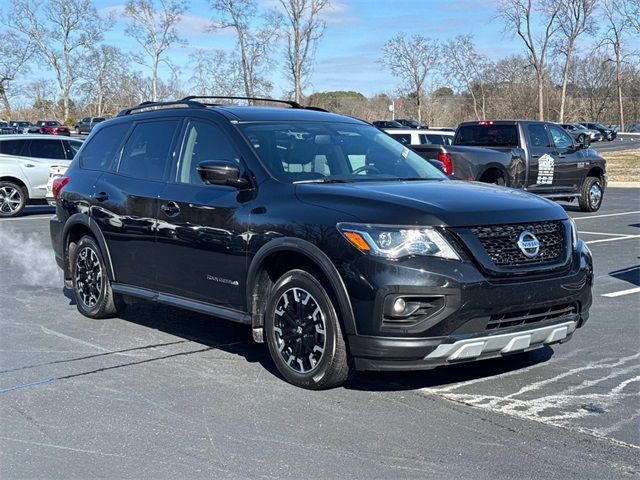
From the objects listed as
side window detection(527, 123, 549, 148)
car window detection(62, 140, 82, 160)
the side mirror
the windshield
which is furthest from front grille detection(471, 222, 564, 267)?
car window detection(62, 140, 82, 160)

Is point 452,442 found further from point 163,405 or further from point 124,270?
point 124,270

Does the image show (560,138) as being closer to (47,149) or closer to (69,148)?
(69,148)

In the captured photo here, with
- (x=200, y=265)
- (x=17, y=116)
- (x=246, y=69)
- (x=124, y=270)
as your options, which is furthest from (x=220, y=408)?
(x=17, y=116)

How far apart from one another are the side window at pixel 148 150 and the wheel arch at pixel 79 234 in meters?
0.59

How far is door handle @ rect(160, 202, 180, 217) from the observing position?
21.0 feet

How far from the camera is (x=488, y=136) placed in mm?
17016

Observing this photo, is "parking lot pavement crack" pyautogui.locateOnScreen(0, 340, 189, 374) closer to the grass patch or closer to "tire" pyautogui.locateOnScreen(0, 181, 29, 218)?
"tire" pyautogui.locateOnScreen(0, 181, 29, 218)

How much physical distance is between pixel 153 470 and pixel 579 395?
2.72m

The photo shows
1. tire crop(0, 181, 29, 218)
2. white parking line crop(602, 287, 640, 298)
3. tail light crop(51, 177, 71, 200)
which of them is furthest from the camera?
tire crop(0, 181, 29, 218)

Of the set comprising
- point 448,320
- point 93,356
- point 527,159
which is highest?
point 527,159

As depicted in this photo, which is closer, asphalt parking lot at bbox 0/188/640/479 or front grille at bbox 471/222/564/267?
asphalt parking lot at bbox 0/188/640/479

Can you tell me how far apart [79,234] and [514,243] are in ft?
14.5

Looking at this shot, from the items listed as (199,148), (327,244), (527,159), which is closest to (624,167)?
(527,159)

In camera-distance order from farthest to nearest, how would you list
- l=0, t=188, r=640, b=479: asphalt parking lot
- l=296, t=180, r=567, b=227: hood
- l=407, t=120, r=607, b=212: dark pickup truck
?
l=407, t=120, r=607, b=212: dark pickup truck < l=296, t=180, r=567, b=227: hood < l=0, t=188, r=640, b=479: asphalt parking lot
